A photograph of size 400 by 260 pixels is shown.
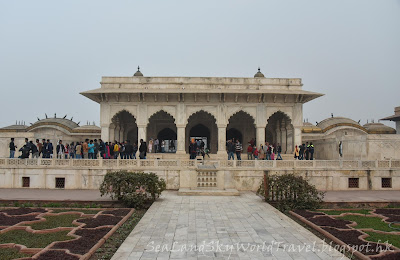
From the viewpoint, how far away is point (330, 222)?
26.1 feet

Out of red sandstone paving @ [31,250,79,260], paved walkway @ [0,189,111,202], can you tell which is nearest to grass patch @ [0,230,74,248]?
red sandstone paving @ [31,250,79,260]

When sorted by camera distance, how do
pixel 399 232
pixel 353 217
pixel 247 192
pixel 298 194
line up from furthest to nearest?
pixel 247 192 → pixel 298 194 → pixel 353 217 → pixel 399 232

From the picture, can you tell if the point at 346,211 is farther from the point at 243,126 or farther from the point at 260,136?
the point at 243,126

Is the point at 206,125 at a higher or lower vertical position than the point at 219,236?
higher

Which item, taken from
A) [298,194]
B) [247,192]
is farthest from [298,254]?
[247,192]

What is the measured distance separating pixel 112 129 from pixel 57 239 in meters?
14.5

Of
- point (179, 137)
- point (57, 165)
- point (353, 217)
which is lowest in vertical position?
point (353, 217)

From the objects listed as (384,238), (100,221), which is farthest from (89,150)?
(384,238)

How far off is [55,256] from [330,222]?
5.85 m

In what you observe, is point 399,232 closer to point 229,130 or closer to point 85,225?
point 85,225

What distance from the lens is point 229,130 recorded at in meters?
23.9

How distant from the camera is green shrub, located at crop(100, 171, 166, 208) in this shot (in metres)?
10.2

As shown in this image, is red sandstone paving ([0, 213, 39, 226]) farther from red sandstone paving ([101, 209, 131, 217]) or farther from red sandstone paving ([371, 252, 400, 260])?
red sandstone paving ([371, 252, 400, 260])

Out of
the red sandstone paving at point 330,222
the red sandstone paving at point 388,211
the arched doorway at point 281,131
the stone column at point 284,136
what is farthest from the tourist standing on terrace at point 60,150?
the red sandstone paving at point 388,211
